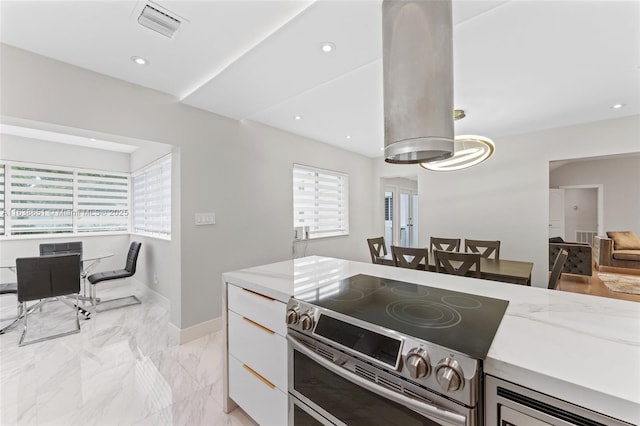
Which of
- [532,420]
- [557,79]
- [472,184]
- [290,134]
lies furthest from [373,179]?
[532,420]

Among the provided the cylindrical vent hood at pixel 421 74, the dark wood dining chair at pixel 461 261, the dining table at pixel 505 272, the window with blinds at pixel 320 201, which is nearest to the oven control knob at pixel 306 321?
the cylindrical vent hood at pixel 421 74

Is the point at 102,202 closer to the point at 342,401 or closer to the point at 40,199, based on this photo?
the point at 40,199

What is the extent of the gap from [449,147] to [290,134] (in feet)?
10.2

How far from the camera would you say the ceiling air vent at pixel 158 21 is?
1.59m

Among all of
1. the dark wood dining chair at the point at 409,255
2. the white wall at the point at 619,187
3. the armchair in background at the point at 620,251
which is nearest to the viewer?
the dark wood dining chair at the point at 409,255

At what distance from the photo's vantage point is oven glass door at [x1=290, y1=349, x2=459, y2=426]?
2.86ft

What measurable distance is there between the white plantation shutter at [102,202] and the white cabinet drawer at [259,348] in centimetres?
435

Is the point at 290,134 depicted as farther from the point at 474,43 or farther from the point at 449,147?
the point at 449,147

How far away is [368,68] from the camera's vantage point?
2.20 metres

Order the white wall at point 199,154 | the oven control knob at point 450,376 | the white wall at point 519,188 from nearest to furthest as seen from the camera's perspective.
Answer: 1. the oven control knob at point 450,376
2. the white wall at point 199,154
3. the white wall at point 519,188

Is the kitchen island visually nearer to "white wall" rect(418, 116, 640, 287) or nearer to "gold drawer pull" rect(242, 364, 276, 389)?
"gold drawer pull" rect(242, 364, 276, 389)

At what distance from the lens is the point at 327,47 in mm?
1803

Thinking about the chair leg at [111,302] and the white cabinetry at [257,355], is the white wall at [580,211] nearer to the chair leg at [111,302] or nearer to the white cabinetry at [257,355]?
the white cabinetry at [257,355]

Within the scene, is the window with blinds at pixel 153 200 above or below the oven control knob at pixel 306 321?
above
